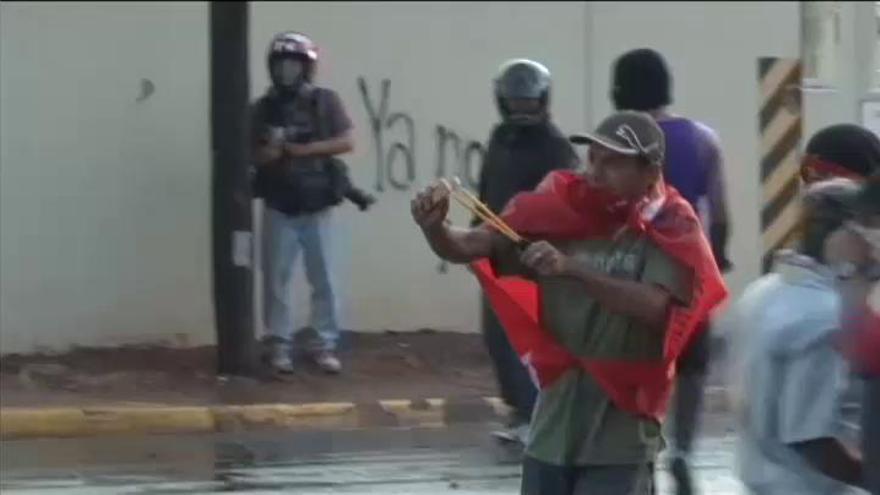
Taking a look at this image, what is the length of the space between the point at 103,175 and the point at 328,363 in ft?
6.35

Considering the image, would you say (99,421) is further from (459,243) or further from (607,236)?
(607,236)

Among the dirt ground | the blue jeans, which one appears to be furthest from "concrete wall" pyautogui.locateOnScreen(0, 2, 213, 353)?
the blue jeans

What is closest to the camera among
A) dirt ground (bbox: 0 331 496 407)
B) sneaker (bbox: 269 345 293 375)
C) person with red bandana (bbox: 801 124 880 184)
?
person with red bandana (bbox: 801 124 880 184)

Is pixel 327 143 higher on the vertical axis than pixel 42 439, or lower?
higher

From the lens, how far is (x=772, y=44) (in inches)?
588

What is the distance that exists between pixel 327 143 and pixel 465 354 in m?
1.93

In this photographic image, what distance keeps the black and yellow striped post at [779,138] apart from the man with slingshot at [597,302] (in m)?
8.96

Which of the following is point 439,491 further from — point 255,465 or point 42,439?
point 42,439

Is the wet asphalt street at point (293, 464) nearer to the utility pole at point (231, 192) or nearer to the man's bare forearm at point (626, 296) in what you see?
the utility pole at point (231, 192)

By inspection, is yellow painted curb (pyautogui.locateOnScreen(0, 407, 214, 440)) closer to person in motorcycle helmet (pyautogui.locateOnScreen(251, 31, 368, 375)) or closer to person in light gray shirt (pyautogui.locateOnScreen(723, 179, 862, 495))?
person in motorcycle helmet (pyautogui.locateOnScreen(251, 31, 368, 375))

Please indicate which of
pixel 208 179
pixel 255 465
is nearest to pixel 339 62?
pixel 208 179

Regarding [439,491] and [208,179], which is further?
[208,179]

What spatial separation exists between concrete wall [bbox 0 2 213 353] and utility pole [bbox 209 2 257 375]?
104 centimetres

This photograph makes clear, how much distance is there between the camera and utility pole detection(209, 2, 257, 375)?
12.5 metres
